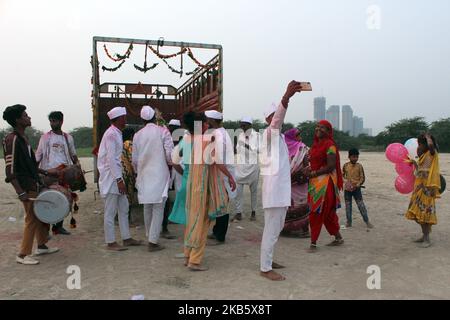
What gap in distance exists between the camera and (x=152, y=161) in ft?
16.3

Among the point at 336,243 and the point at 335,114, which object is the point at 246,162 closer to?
the point at 336,243

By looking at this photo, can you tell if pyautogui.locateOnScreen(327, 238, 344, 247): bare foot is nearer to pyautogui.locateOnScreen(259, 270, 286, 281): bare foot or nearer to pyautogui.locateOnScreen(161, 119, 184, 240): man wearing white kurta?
pyautogui.locateOnScreen(259, 270, 286, 281): bare foot

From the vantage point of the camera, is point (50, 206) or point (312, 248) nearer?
point (50, 206)

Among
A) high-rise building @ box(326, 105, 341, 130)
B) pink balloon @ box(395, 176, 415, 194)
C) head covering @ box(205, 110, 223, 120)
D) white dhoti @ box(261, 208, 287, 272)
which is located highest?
high-rise building @ box(326, 105, 341, 130)

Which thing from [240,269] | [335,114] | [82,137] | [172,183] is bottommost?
[240,269]

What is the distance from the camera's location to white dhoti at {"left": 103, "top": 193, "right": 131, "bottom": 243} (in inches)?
192

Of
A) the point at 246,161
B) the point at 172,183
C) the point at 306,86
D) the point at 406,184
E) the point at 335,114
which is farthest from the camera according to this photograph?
the point at 335,114

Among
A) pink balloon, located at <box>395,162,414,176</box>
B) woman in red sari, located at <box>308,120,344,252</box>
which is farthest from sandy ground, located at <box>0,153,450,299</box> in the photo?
pink balloon, located at <box>395,162,414,176</box>

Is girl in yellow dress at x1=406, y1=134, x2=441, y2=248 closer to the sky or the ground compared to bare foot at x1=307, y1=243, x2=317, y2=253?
closer to the sky

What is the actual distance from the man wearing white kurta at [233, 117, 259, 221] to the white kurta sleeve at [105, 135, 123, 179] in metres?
2.53

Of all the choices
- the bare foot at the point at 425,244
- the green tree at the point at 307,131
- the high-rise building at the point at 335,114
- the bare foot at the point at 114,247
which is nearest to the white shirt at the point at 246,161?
the bare foot at the point at 114,247

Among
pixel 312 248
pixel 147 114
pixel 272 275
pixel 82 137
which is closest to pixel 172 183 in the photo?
pixel 147 114

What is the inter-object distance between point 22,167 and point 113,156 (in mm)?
985

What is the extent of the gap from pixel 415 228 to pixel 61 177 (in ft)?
16.9
